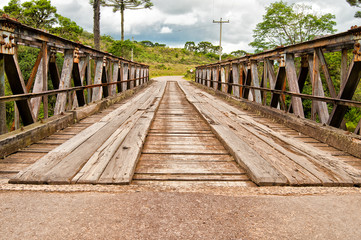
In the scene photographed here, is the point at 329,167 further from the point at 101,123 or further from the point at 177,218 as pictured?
the point at 101,123

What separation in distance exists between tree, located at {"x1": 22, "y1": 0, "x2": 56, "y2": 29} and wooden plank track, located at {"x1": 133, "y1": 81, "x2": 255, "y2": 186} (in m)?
24.7

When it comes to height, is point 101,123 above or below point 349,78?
below

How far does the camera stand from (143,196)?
2.12m

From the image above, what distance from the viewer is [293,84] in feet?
17.5

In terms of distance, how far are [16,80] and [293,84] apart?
504cm

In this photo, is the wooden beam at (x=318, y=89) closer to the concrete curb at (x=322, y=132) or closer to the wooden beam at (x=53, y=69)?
the concrete curb at (x=322, y=132)

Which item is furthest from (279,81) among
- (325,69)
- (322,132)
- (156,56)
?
(156,56)

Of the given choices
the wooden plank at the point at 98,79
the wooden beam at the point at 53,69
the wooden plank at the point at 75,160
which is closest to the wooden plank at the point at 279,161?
the wooden plank at the point at 75,160

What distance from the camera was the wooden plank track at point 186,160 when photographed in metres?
2.60

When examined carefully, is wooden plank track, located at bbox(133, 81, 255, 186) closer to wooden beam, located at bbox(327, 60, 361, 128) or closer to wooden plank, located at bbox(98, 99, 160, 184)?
wooden plank, located at bbox(98, 99, 160, 184)

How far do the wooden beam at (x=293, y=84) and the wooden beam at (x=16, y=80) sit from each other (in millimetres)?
4926

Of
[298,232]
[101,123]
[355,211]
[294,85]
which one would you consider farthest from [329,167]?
[101,123]

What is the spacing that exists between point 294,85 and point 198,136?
2495 millimetres

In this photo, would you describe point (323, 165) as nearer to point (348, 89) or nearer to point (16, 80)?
point (348, 89)
